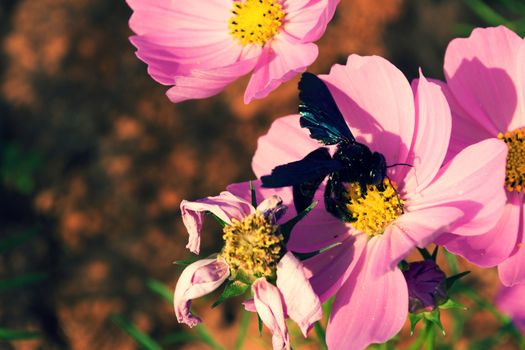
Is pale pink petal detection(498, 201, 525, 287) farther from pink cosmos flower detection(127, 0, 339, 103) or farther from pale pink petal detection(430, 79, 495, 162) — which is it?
pink cosmos flower detection(127, 0, 339, 103)

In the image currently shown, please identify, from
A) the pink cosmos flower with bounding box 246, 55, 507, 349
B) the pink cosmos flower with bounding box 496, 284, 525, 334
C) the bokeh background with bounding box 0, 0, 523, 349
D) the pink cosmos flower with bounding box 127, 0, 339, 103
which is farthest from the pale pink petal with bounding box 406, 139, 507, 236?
the bokeh background with bounding box 0, 0, 523, 349

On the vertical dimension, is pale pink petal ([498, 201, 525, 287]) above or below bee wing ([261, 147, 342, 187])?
below

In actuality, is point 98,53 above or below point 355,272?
below

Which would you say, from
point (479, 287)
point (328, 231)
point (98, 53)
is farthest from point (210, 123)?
point (328, 231)

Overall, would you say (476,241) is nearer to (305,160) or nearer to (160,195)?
(305,160)

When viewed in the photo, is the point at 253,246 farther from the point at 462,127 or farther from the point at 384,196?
the point at 462,127

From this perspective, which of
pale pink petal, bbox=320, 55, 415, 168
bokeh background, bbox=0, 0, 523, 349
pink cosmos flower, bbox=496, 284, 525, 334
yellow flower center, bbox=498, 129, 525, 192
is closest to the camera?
pale pink petal, bbox=320, 55, 415, 168

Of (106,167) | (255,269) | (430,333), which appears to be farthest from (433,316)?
(106,167)
